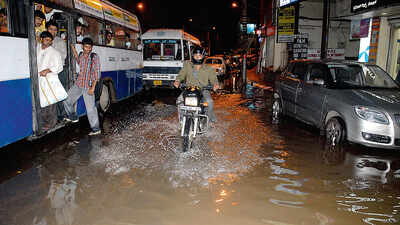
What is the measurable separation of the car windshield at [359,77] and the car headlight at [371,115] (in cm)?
116

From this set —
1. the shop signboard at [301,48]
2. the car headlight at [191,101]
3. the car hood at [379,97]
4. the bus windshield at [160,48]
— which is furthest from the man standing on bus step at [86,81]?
the shop signboard at [301,48]

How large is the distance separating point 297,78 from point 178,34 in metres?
7.98

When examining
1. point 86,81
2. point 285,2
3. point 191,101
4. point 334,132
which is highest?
point 285,2

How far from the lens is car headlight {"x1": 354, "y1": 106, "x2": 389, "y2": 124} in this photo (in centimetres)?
573

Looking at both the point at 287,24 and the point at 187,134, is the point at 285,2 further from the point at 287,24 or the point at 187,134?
the point at 187,134

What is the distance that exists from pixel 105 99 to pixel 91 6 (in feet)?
9.22

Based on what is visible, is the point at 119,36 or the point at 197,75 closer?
the point at 197,75

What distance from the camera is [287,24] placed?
55.8 ft

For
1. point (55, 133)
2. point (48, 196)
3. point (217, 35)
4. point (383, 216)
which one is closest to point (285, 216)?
point (383, 216)

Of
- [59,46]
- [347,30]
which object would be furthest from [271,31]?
[59,46]

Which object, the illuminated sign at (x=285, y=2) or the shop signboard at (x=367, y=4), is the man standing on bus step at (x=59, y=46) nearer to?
the shop signboard at (x=367, y=4)

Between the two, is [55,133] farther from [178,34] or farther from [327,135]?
[178,34]

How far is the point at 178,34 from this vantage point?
14875 mm

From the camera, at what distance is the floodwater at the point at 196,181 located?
11.9 ft
